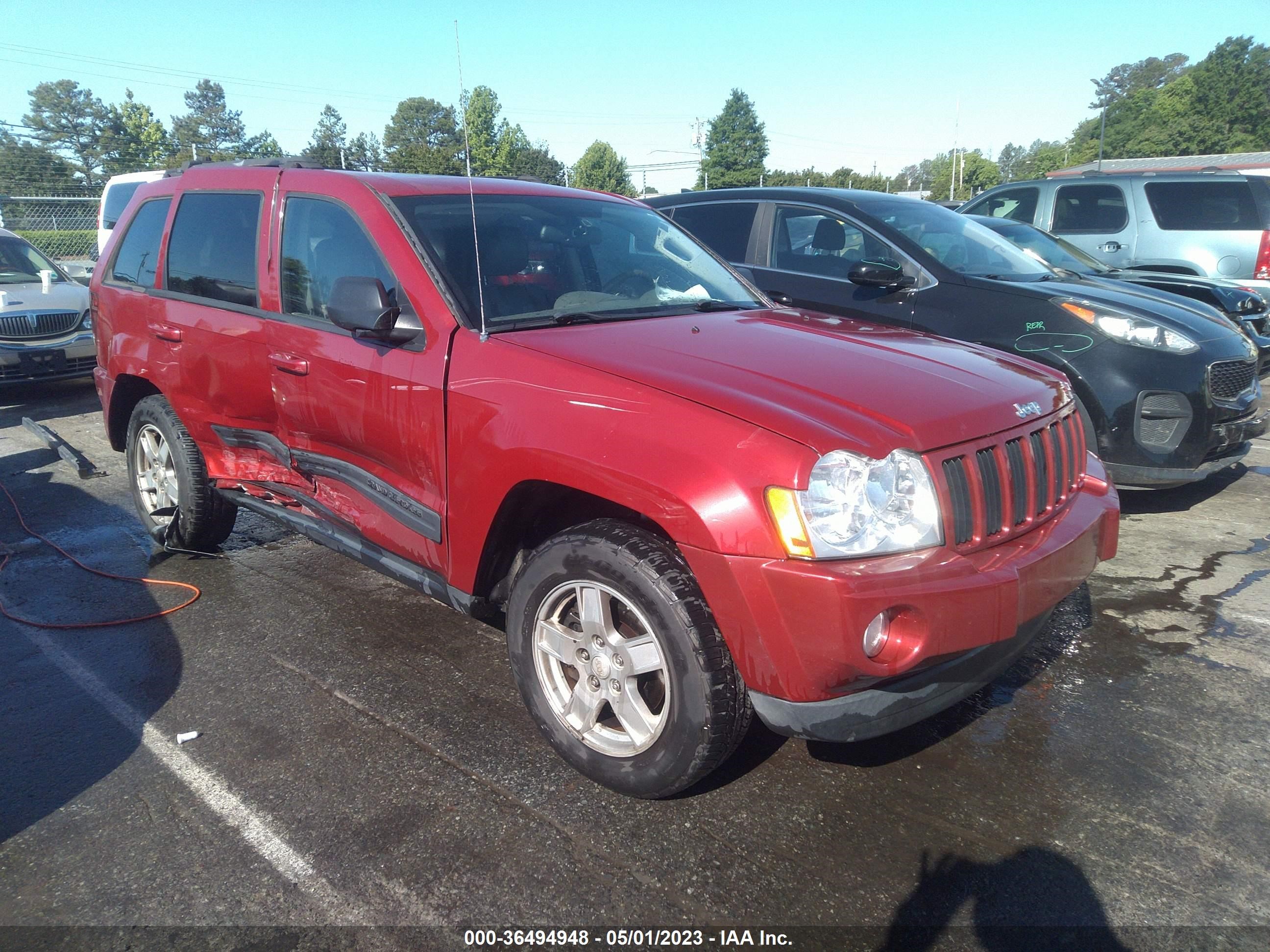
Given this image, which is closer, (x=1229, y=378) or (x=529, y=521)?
(x=529, y=521)

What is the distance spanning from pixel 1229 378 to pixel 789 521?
4179 mm

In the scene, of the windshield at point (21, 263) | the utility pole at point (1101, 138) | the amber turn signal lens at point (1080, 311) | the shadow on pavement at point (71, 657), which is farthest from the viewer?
the utility pole at point (1101, 138)

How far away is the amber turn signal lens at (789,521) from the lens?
218cm

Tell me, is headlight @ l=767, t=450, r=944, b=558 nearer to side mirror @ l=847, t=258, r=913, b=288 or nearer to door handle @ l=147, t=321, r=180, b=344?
side mirror @ l=847, t=258, r=913, b=288

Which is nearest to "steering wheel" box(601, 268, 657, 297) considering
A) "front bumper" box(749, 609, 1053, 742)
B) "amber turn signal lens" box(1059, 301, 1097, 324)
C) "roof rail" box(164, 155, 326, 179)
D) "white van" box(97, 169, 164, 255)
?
"roof rail" box(164, 155, 326, 179)

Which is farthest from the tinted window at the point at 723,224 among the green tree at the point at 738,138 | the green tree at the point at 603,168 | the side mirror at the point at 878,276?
the green tree at the point at 738,138

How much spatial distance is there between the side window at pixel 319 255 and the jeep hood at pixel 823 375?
0.83 metres

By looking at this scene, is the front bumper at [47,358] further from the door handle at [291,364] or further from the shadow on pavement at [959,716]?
the shadow on pavement at [959,716]

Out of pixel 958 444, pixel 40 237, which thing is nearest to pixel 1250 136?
pixel 40 237

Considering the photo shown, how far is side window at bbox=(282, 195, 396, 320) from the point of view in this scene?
3.37m

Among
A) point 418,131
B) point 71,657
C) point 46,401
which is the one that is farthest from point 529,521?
point 418,131

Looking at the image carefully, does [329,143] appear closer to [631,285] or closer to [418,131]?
[631,285]

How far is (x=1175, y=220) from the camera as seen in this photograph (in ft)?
31.7

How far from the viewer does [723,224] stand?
6488mm
